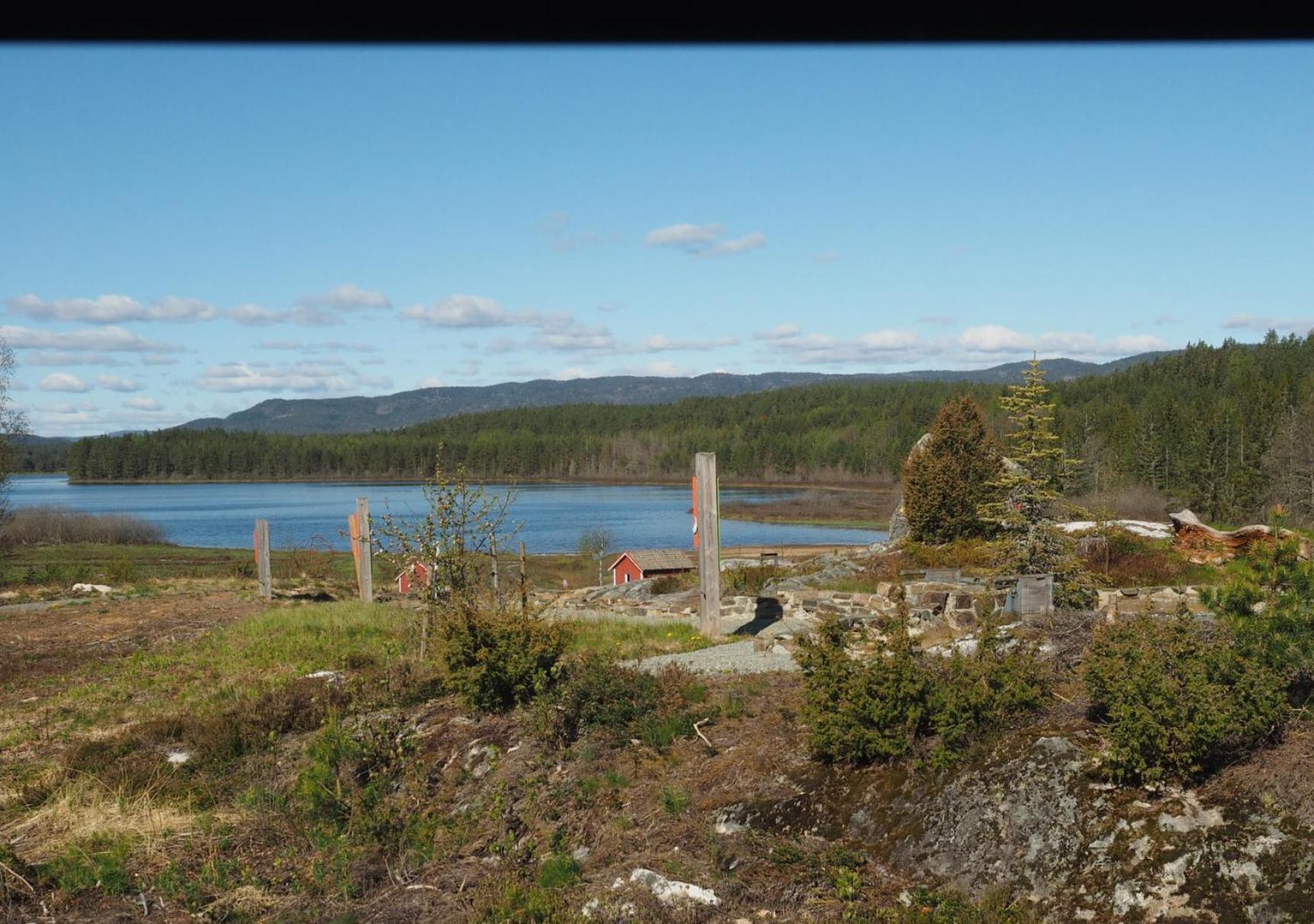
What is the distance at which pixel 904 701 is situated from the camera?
6492 mm

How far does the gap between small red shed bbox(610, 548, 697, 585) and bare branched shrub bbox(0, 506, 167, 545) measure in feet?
Result: 114

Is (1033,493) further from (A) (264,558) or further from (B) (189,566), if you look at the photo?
(B) (189,566)

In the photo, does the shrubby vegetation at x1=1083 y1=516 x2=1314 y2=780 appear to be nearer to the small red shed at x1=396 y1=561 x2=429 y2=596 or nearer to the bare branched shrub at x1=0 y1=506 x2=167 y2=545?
the small red shed at x1=396 y1=561 x2=429 y2=596

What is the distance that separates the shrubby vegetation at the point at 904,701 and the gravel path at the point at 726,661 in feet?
10.6

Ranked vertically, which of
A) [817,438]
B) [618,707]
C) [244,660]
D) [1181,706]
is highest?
[817,438]

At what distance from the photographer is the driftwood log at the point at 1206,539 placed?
1548 cm

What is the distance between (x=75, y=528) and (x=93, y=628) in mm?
37639

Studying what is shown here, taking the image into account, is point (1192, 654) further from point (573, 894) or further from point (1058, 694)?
point (573, 894)

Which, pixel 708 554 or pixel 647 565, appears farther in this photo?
pixel 647 565

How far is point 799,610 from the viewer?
15.0m

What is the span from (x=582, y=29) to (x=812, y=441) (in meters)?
127

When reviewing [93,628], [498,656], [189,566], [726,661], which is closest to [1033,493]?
[726,661]

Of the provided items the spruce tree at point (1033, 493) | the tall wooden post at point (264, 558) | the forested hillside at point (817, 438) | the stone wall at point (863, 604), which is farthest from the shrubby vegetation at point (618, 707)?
the forested hillside at point (817, 438)

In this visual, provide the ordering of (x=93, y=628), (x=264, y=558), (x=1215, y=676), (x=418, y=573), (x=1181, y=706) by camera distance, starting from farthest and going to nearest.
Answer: (x=264, y=558), (x=93, y=628), (x=418, y=573), (x=1215, y=676), (x=1181, y=706)
